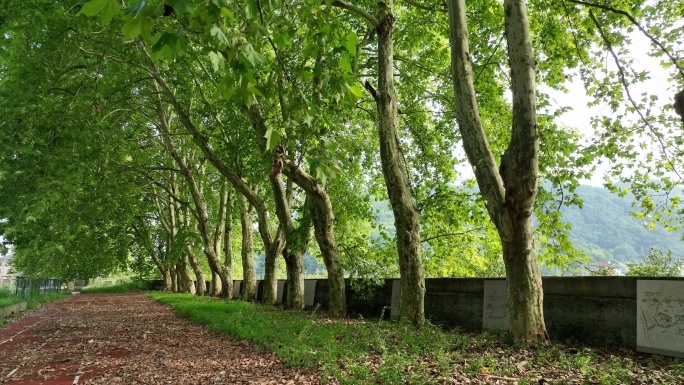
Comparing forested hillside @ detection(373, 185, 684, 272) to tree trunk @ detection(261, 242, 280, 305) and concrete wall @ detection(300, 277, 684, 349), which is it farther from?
concrete wall @ detection(300, 277, 684, 349)

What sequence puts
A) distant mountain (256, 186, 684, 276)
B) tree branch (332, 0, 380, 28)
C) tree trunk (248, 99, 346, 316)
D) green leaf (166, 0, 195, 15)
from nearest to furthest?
green leaf (166, 0, 195, 15) < tree branch (332, 0, 380, 28) < tree trunk (248, 99, 346, 316) < distant mountain (256, 186, 684, 276)

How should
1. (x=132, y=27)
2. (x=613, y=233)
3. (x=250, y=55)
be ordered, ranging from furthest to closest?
(x=613, y=233) < (x=250, y=55) < (x=132, y=27)

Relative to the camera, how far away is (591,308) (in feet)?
25.7

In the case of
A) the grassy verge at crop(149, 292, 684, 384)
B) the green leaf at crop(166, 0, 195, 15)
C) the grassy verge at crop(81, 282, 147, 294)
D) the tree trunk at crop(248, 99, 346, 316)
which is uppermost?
the green leaf at crop(166, 0, 195, 15)

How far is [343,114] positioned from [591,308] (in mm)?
7516

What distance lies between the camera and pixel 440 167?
13.5 metres

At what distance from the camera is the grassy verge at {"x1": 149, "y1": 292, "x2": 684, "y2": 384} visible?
5020mm

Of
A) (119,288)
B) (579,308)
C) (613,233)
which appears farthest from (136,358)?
(613,233)

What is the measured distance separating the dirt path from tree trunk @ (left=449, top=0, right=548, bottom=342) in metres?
3.09

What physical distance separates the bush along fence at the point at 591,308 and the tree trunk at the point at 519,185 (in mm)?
1878

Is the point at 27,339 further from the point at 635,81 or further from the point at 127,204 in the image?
the point at 635,81

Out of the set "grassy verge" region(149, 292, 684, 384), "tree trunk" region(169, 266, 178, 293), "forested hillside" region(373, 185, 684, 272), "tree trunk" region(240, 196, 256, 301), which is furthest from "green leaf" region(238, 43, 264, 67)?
"forested hillside" region(373, 185, 684, 272)

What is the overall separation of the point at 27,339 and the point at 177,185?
17.2 m

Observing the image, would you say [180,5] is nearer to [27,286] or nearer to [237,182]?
[237,182]
